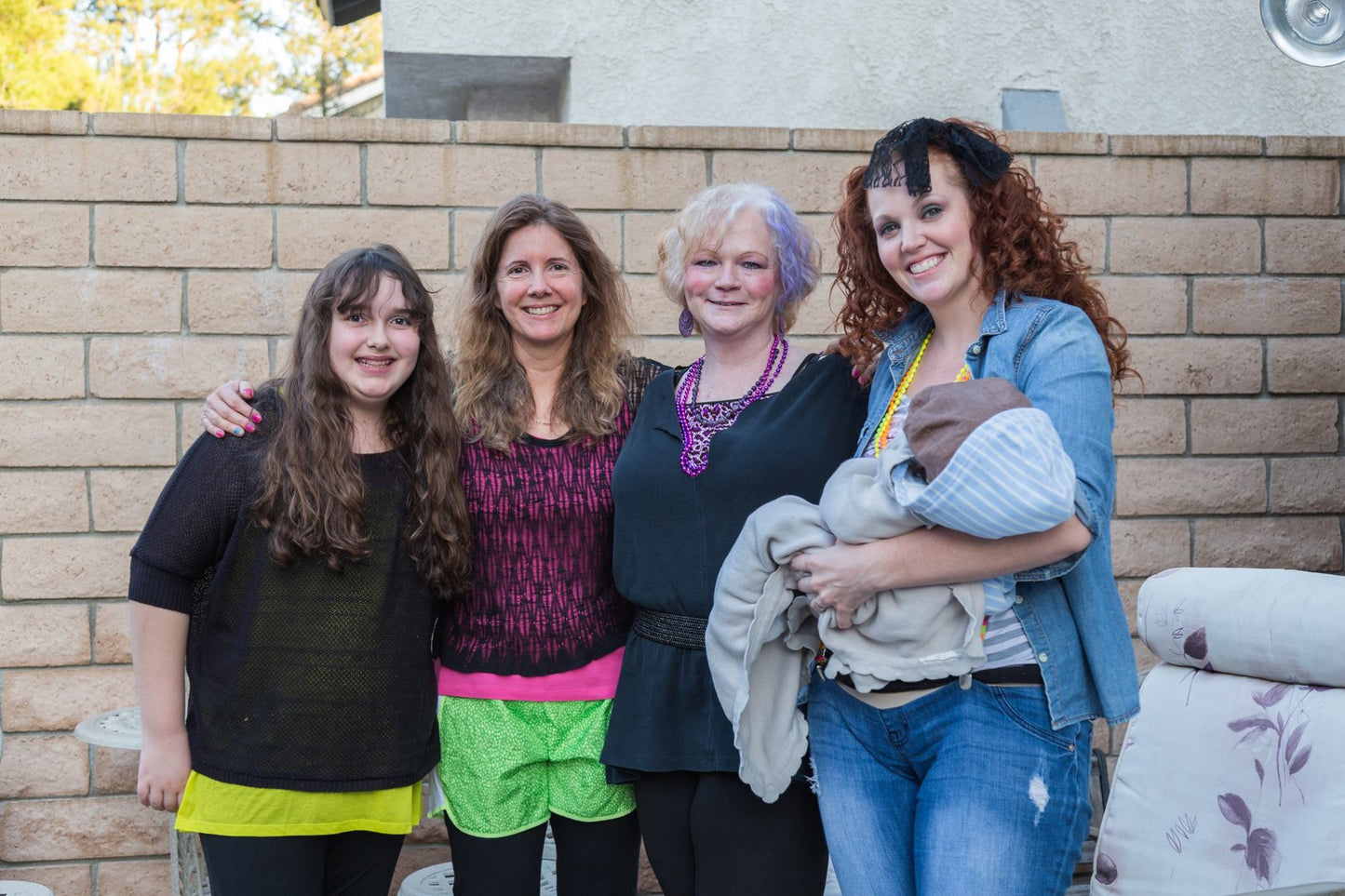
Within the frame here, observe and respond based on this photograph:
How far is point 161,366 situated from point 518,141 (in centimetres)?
108

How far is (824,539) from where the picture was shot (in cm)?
164

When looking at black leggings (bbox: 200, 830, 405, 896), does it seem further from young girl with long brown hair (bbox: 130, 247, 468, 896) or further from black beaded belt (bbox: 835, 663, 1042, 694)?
black beaded belt (bbox: 835, 663, 1042, 694)

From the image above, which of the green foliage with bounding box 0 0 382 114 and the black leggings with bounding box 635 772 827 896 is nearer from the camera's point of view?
the black leggings with bounding box 635 772 827 896

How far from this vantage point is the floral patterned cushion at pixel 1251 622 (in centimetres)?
194

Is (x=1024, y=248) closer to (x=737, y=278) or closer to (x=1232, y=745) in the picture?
(x=737, y=278)

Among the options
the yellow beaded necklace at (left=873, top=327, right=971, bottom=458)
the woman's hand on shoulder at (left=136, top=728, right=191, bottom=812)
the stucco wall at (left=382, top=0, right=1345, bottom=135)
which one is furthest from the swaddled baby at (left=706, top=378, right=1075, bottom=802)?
the stucco wall at (left=382, top=0, right=1345, bottom=135)

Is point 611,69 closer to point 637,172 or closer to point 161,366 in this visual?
point 637,172

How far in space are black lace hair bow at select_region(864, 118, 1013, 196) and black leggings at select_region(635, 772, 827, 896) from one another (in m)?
0.98

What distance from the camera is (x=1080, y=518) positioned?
1506mm

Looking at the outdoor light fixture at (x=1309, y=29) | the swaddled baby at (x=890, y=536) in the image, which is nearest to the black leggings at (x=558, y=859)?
the swaddled baby at (x=890, y=536)

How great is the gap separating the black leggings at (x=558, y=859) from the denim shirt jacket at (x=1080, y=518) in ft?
2.88

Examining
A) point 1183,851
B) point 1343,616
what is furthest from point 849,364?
point 1183,851

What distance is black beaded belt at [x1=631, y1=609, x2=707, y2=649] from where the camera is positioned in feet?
6.52

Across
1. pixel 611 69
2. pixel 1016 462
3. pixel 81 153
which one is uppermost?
pixel 611 69
